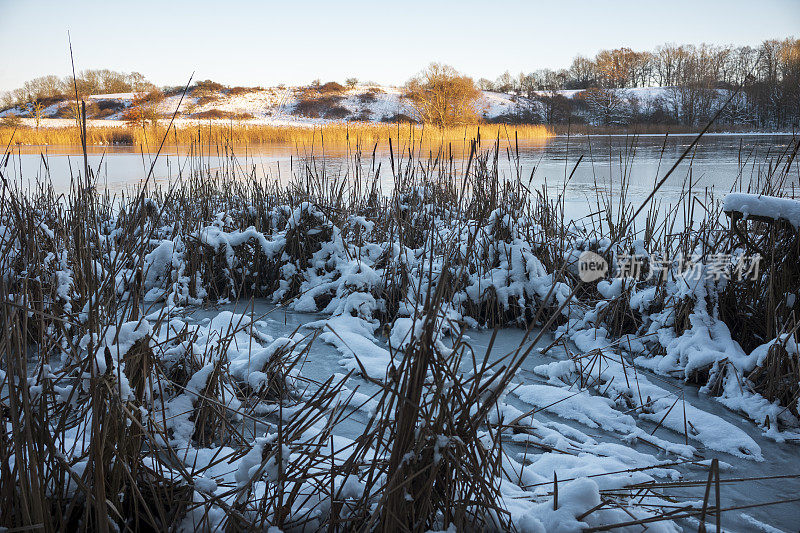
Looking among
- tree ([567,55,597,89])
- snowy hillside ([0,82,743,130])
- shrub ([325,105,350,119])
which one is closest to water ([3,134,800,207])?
snowy hillside ([0,82,743,130])

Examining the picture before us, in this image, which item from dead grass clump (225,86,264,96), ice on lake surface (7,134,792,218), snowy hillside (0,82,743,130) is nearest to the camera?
ice on lake surface (7,134,792,218)

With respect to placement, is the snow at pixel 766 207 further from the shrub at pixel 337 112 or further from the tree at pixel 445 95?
the shrub at pixel 337 112

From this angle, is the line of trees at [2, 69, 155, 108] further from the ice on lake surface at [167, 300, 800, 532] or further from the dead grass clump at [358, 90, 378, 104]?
the ice on lake surface at [167, 300, 800, 532]

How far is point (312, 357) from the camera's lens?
8.74 feet

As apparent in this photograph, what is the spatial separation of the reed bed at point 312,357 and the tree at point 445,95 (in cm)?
2673

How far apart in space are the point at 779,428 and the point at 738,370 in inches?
11.8

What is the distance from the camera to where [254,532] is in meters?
1.02

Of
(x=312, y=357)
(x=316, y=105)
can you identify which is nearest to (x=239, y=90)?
(x=316, y=105)

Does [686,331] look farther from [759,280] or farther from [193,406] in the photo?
[193,406]

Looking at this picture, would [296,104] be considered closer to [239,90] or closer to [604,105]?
[239,90]

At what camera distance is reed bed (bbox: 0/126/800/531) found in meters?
0.95

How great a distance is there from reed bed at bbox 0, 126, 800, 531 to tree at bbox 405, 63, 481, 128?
26730mm

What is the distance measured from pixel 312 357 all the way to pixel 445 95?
29574 mm

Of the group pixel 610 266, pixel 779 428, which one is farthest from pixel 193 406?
pixel 610 266
